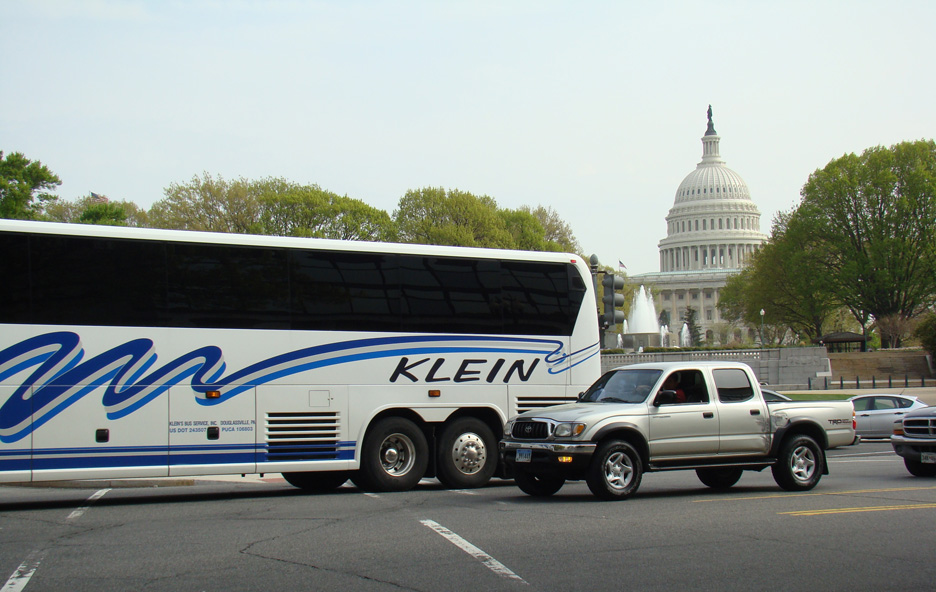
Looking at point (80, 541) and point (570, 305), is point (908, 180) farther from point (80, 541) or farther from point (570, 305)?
point (80, 541)

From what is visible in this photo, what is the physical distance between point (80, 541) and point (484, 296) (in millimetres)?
7674

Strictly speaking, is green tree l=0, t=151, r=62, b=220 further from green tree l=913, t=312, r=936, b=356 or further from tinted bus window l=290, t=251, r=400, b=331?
green tree l=913, t=312, r=936, b=356

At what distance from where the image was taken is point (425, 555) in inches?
332

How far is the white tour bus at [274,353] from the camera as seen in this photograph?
12.3m

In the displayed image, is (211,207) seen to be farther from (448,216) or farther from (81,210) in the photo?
(81,210)

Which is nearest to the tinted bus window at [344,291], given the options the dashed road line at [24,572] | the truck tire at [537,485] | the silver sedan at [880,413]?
the truck tire at [537,485]

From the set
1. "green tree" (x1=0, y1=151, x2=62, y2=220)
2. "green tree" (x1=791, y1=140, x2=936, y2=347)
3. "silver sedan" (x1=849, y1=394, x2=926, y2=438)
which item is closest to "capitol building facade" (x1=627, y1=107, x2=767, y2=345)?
"green tree" (x1=791, y1=140, x2=936, y2=347)

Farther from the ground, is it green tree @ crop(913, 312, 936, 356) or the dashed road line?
green tree @ crop(913, 312, 936, 356)

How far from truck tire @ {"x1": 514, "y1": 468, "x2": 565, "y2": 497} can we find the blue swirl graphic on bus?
2.84 meters

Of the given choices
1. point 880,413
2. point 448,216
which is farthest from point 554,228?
point 880,413

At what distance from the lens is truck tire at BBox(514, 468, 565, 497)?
523 inches

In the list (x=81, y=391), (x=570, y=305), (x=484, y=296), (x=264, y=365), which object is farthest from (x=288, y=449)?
(x=570, y=305)

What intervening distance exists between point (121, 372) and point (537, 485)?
5814mm

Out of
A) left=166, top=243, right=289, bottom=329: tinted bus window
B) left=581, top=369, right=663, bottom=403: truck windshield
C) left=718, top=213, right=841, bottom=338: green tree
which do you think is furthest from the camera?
left=718, top=213, right=841, bottom=338: green tree
